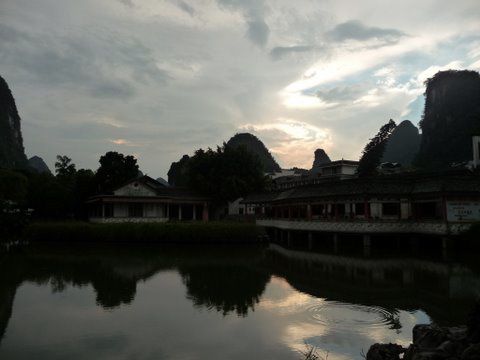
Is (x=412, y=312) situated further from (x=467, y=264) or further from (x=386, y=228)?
(x=386, y=228)

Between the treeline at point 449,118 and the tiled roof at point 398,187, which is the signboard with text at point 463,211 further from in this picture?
the treeline at point 449,118

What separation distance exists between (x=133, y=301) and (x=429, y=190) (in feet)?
→ 65.3

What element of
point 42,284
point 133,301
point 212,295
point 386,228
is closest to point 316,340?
point 212,295

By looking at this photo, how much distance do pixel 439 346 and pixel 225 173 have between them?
4015 cm

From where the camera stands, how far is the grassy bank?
3566 cm

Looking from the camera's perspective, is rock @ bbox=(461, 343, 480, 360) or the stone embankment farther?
the stone embankment

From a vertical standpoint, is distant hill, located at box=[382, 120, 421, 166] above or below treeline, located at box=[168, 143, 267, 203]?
above

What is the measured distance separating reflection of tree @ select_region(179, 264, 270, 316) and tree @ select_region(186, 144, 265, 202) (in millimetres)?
22414

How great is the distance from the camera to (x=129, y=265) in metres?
25.0

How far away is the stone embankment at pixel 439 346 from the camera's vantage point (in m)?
7.23

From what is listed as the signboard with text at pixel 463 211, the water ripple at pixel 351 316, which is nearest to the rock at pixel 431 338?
the water ripple at pixel 351 316

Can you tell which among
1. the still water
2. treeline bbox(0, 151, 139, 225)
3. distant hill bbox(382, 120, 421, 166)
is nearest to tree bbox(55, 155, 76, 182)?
treeline bbox(0, 151, 139, 225)

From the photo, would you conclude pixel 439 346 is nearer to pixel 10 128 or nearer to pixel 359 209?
pixel 359 209

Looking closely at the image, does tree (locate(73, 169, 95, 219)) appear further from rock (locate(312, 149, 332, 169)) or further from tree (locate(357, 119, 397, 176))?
rock (locate(312, 149, 332, 169))
